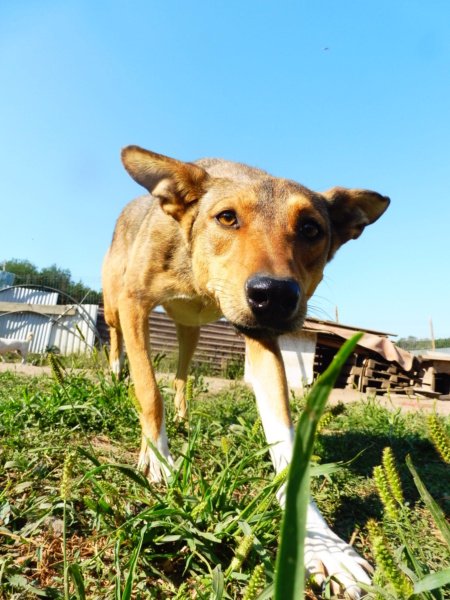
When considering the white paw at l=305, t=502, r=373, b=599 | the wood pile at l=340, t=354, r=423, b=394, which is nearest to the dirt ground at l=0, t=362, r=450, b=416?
the wood pile at l=340, t=354, r=423, b=394

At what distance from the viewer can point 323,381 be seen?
0.46 meters

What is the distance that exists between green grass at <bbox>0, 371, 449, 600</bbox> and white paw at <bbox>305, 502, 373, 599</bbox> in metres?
0.18

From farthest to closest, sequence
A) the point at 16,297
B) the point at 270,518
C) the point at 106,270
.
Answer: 1. the point at 16,297
2. the point at 106,270
3. the point at 270,518

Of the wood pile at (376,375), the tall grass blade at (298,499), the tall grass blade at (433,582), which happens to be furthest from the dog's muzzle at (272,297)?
the wood pile at (376,375)

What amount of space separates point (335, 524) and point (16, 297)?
22028 millimetres

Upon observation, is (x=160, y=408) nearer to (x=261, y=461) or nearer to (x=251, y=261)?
(x=261, y=461)

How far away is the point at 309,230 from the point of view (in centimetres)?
317

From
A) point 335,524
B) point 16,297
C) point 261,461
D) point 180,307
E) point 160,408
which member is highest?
point 16,297

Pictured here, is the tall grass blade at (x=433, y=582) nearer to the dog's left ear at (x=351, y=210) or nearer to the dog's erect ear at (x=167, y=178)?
the dog's left ear at (x=351, y=210)

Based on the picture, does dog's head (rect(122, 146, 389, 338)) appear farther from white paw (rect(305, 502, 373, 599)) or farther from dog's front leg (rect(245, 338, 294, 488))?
white paw (rect(305, 502, 373, 599))

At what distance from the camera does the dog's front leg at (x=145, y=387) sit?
2.89 metres

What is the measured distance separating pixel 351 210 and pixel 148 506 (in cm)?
273

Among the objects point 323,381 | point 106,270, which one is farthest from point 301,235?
point 106,270

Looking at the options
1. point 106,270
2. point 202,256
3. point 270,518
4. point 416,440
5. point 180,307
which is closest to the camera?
point 270,518
